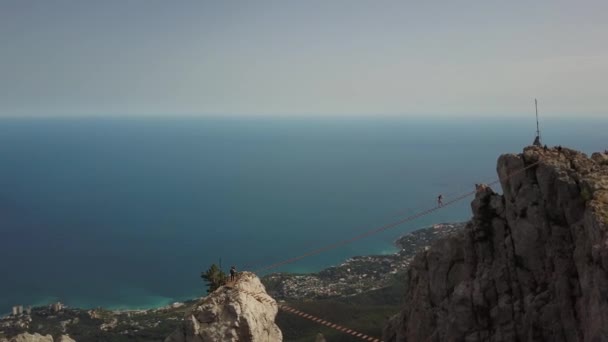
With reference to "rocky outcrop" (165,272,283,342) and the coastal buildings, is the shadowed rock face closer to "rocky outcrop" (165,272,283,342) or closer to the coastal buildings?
"rocky outcrop" (165,272,283,342)

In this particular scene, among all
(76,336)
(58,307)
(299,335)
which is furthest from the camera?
(58,307)

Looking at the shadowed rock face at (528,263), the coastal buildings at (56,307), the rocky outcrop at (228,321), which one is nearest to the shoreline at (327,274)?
the coastal buildings at (56,307)

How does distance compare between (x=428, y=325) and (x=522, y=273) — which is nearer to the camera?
(x=522, y=273)

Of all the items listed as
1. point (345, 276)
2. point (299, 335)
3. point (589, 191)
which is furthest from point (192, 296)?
point (589, 191)

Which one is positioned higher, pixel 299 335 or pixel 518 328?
pixel 518 328

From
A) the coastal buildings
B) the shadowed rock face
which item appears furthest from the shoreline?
the shadowed rock face

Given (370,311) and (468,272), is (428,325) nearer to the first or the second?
(468,272)

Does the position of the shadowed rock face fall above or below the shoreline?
above

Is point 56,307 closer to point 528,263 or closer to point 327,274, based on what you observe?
point 327,274

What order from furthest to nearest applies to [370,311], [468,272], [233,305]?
[370,311]
[468,272]
[233,305]
